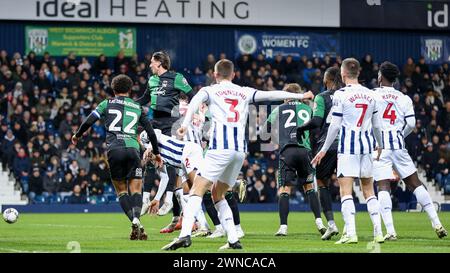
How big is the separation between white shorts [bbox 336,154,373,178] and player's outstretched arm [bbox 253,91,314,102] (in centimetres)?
180

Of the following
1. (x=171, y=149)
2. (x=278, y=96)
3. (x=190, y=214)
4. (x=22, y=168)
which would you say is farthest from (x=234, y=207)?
(x=22, y=168)

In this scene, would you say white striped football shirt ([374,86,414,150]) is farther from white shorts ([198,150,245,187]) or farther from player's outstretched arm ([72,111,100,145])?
player's outstretched arm ([72,111,100,145])

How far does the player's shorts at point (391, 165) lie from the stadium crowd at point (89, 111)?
14830 millimetres

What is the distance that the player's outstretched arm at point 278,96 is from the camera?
11.3 m

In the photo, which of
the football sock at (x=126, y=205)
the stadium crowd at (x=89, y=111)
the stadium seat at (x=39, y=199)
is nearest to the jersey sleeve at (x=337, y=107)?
the football sock at (x=126, y=205)

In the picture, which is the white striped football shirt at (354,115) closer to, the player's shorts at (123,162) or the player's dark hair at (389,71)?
the player's dark hair at (389,71)

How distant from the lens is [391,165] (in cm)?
1461

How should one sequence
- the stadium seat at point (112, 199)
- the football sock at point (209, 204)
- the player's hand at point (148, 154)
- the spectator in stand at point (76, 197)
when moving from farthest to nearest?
the stadium seat at point (112, 199)
the spectator in stand at point (76, 197)
the player's hand at point (148, 154)
the football sock at point (209, 204)

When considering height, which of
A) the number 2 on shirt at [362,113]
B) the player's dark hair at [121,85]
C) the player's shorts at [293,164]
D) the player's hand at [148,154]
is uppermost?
the player's dark hair at [121,85]

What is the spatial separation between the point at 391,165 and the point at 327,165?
1.15 meters

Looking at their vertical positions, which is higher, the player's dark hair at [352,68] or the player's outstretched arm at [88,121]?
the player's dark hair at [352,68]

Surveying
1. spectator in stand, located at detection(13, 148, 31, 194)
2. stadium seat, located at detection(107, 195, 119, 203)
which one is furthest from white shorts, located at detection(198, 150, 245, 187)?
spectator in stand, located at detection(13, 148, 31, 194)

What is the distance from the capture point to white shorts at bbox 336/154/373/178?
12.9 meters

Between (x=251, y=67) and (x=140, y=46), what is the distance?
437 centimetres
